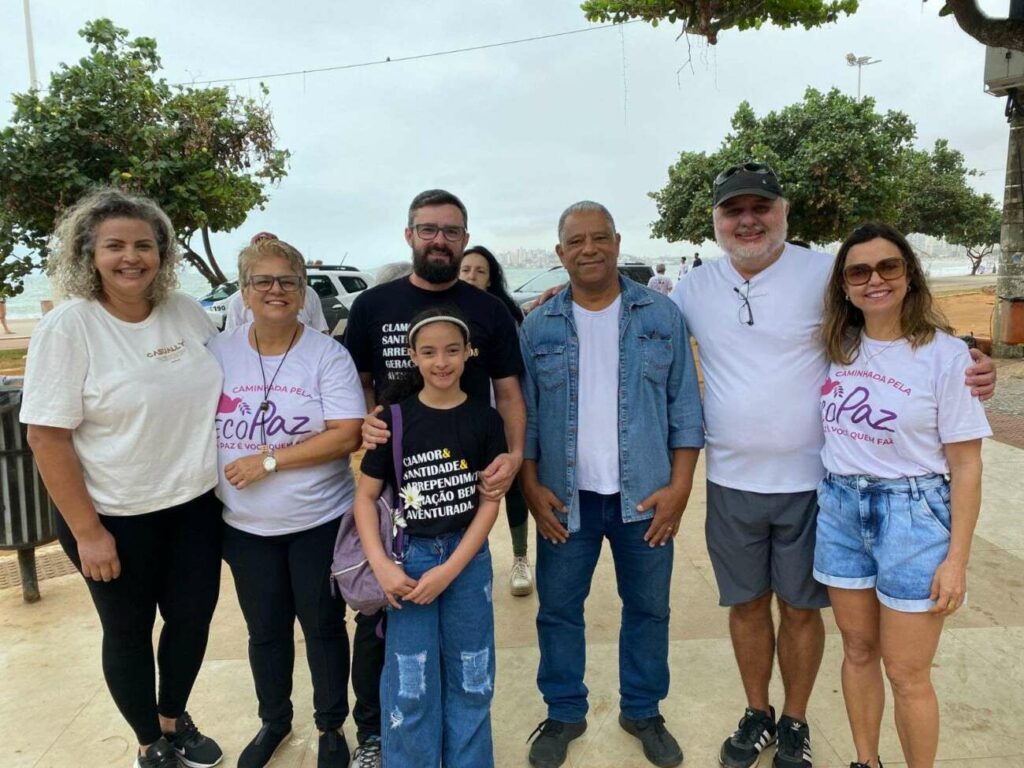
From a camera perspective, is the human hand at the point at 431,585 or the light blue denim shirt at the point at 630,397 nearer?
the human hand at the point at 431,585

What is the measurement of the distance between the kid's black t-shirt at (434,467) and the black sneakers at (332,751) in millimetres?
908

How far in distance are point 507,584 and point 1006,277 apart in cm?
1031

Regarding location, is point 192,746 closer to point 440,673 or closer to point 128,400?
point 440,673

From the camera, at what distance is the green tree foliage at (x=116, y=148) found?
842cm

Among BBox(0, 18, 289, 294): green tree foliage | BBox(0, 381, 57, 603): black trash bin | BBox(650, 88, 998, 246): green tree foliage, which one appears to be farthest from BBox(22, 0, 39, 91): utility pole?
BBox(650, 88, 998, 246): green tree foliage

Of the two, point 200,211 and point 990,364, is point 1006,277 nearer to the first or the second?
point 990,364

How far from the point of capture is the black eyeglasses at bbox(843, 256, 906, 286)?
2002 mm

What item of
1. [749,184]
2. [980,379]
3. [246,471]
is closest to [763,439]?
[980,379]

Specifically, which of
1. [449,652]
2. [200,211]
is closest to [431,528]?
[449,652]

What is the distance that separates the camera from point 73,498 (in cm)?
205

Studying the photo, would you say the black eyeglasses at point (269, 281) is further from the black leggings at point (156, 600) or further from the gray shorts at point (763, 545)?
the gray shorts at point (763, 545)

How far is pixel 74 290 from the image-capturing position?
2.14m

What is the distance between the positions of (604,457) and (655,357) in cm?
41

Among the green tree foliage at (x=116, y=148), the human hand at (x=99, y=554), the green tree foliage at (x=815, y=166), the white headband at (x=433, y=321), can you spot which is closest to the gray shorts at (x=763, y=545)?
the white headband at (x=433, y=321)
